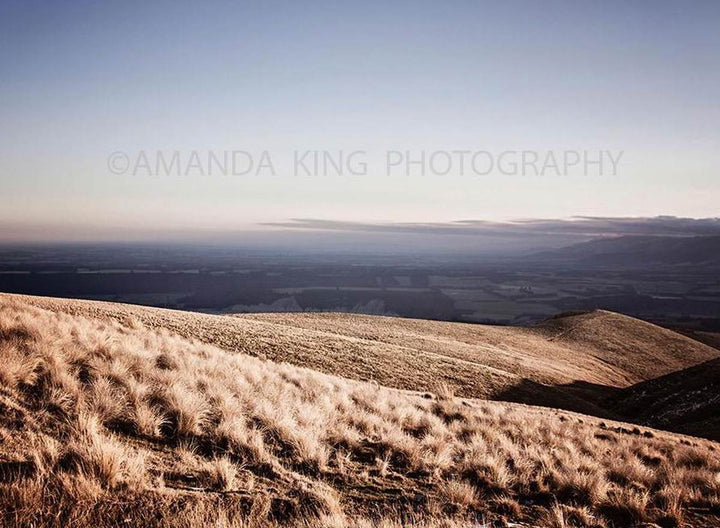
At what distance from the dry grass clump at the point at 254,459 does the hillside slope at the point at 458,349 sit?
1055 cm

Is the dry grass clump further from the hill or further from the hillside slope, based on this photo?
the hill

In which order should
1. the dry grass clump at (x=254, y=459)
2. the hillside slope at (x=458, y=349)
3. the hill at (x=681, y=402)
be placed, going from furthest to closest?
the hillside slope at (x=458, y=349) < the hill at (x=681, y=402) < the dry grass clump at (x=254, y=459)

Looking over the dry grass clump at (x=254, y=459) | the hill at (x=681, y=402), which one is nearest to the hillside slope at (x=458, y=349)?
the hill at (x=681, y=402)

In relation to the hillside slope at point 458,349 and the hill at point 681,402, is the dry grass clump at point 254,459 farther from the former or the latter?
the hill at point 681,402

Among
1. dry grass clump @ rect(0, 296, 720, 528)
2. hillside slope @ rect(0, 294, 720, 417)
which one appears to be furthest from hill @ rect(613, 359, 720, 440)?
dry grass clump @ rect(0, 296, 720, 528)

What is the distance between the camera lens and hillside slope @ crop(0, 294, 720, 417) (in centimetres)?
2030

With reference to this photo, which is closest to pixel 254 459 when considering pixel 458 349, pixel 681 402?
pixel 681 402

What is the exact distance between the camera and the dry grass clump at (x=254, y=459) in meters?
4.32

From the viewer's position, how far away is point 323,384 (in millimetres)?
11430

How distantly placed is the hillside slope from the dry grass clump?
34.6 ft

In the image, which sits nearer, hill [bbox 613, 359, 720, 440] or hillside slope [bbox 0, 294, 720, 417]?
hill [bbox 613, 359, 720, 440]

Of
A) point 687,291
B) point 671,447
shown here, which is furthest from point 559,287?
point 671,447

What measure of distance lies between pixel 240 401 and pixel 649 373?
1818 inches

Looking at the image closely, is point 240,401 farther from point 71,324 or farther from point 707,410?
point 707,410
